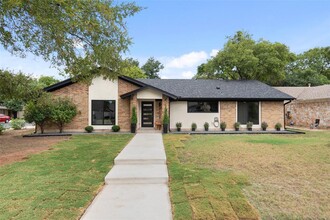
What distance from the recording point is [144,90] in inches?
589

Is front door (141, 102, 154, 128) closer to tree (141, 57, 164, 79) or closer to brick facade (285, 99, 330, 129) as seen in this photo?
brick facade (285, 99, 330, 129)

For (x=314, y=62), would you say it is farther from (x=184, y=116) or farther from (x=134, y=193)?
(x=134, y=193)

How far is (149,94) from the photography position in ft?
49.5

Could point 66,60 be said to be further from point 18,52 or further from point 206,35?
point 206,35

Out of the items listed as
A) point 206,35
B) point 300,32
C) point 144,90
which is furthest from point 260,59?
point 144,90

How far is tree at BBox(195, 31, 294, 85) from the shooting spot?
24609 millimetres

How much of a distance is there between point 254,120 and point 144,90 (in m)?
8.81

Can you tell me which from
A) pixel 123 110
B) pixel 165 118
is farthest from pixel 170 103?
pixel 123 110

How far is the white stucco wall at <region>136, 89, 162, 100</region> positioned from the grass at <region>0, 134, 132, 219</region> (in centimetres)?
768

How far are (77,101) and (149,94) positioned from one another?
16.8ft

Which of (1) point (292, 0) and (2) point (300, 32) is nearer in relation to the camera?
(1) point (292, 0)

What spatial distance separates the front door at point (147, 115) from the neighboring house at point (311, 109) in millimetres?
12995

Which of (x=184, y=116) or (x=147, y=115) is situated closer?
(x=184, y=116)

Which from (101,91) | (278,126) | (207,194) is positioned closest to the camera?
(207,194)
